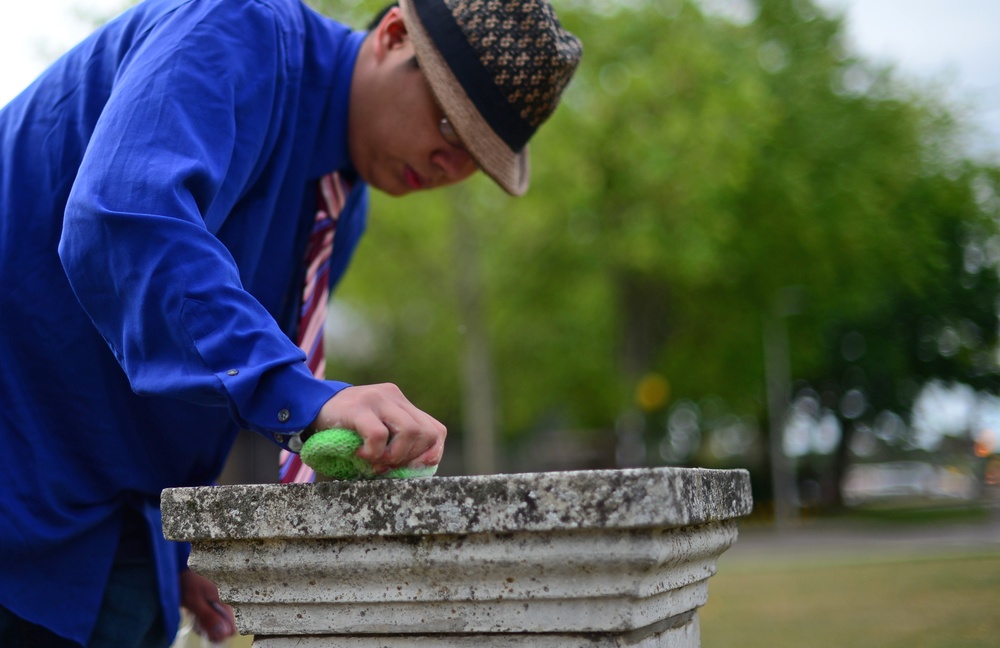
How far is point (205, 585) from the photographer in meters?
2.52

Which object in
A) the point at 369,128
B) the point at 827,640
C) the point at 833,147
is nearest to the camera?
the point at 369,128

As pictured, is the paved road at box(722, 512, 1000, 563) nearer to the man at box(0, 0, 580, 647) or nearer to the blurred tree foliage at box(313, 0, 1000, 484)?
the blurred tree foliage at box(313, 0, 1000, 484)

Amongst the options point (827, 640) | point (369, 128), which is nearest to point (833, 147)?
point (827, 640)

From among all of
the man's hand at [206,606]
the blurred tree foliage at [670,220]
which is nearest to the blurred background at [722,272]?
the blurred tree foliage at [670,220]

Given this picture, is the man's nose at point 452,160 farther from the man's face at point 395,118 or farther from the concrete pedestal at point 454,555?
the concrete pedestal at point 454,555

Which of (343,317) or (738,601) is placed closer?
(738,601)

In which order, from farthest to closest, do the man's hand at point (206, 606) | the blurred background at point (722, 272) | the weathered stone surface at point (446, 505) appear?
the blurred background at point (722, 272), the man's hand at point (206, 606), the weathered stone surface at point (446, 505)

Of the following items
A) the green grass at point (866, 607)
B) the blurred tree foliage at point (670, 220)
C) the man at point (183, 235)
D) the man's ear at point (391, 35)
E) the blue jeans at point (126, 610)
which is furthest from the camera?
the blurred tree foliage at point (670, 220)

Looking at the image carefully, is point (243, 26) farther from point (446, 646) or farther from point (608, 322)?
point (608, 322)

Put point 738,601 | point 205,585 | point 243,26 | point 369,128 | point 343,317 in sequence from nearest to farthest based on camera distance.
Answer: point 243,26, point 369,128, point 205,585, point 738,601, point 343,317

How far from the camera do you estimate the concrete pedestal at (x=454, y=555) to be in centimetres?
137

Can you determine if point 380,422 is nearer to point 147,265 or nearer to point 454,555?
point 454,555

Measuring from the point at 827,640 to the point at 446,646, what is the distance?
3.89 m

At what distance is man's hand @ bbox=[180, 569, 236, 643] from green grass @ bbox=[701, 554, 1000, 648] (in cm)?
254
